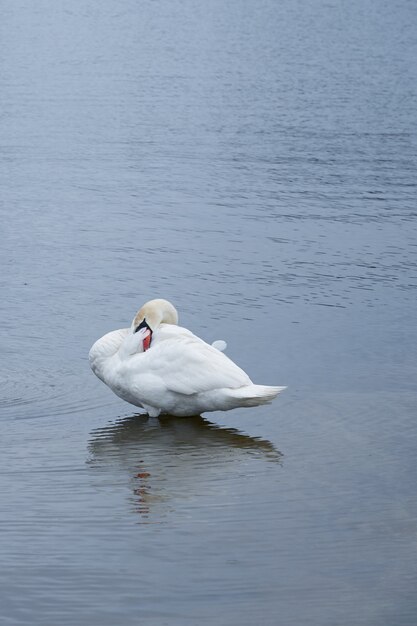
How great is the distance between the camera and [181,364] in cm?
819

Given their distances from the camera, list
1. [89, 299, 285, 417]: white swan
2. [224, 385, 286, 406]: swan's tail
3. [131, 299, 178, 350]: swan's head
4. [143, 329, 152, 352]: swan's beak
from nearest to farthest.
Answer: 1. [224, 385, 286, 406]: swan's tail
2. [89, 299, 285, 417]: white swan
3. [143, 329, 152, 352]: swan's beak
4. [131, 299, 178, 350]: swan's head

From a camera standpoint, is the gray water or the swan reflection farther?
the swan reflection

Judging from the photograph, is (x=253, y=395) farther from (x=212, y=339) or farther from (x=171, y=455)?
(x=212, y=339)

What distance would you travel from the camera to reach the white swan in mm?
8055

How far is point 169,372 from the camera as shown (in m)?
8.20

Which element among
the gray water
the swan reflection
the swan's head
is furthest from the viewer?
the swan's head

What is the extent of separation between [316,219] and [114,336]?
20.7ft

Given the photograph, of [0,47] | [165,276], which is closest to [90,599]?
[165,276]

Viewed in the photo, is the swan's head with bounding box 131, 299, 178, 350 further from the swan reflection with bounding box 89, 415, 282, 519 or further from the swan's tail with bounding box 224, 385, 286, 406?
the swan's tail with bounding box 224, 385, 286, 406

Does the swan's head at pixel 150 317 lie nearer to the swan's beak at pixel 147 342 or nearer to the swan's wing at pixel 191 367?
the swan's beak at pixel 147 342

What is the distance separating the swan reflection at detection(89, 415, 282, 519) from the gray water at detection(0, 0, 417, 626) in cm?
2

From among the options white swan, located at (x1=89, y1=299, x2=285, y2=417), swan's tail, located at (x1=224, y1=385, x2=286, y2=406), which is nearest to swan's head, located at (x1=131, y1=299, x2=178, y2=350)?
white swan, located at (x1=89, y1=299, x2=285, y2=417)

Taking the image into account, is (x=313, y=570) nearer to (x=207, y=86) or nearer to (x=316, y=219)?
(x=316, y=219)

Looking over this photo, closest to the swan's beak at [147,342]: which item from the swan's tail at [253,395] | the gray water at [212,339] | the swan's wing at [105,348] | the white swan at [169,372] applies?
the white swan at [169,372]
